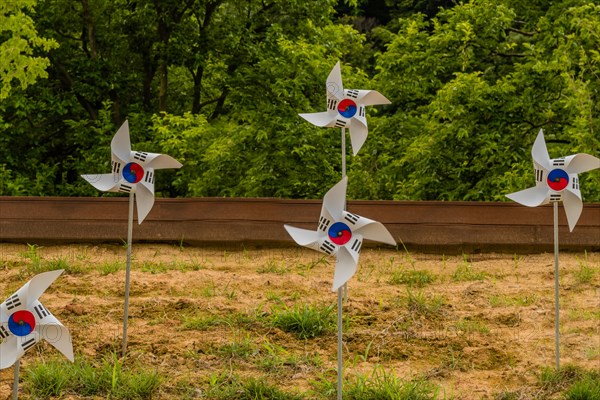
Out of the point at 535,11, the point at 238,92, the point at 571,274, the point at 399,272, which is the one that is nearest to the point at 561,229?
the point at 571,274

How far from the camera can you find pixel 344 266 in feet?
17.9

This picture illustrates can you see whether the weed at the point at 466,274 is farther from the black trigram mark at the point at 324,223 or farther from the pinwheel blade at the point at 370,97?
the black trigram mark at the point at 324,223

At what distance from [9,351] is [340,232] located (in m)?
1.68

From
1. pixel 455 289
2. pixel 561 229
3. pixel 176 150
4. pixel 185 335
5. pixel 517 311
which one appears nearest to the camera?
pixel 185 335

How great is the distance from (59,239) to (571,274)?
4.41m

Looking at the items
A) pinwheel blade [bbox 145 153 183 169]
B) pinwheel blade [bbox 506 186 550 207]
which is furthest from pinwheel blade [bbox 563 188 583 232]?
pinwheel blade [bbox 145 153 183 169]

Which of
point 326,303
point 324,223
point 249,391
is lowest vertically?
point 249,391

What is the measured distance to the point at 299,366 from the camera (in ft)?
21.5

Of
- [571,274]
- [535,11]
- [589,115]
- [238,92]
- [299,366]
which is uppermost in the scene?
[535,11]

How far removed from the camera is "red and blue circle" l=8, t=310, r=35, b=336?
16.7 feet

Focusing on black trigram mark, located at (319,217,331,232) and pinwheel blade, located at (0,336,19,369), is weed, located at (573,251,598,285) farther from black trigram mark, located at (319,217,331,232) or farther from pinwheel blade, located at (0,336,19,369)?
pinwheel blade, located at (0,336,19,369)

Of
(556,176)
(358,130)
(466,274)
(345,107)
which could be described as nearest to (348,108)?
(345,107)

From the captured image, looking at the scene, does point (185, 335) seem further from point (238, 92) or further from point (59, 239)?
point (238, 92)

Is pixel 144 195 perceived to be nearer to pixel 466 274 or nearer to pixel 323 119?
pixel 323 119
